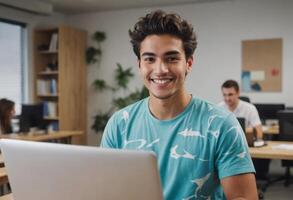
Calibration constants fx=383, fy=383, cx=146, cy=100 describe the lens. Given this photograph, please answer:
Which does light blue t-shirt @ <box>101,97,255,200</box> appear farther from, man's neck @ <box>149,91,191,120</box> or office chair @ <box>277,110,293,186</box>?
office chair @ <box>277,110,293,186</box>

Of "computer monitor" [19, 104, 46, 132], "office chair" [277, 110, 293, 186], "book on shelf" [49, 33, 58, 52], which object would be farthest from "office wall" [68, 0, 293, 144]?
"computer monitor" [19, 104, 46, 132]

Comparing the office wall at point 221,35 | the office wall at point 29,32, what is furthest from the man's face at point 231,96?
the office wall at point 29,32

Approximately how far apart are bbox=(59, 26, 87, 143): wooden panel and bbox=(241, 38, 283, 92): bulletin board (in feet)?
9.46

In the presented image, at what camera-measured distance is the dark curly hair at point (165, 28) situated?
1.11m

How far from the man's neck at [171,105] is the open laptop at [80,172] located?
1.43 feet

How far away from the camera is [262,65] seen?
602cm

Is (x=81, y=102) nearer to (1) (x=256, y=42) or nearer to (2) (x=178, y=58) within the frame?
(1) (x=256, y=42)

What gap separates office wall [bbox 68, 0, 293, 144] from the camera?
19.4ft

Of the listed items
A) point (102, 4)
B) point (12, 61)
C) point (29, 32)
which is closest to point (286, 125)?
point (102, 4)

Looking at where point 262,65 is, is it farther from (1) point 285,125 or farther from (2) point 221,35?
(1) point 285,125

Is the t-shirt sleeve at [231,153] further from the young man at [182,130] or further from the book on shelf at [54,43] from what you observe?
the book on shelf at [54,43]

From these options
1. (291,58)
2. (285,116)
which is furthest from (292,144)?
(291,58)

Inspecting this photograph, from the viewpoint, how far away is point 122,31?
697cm

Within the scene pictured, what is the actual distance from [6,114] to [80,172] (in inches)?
164
